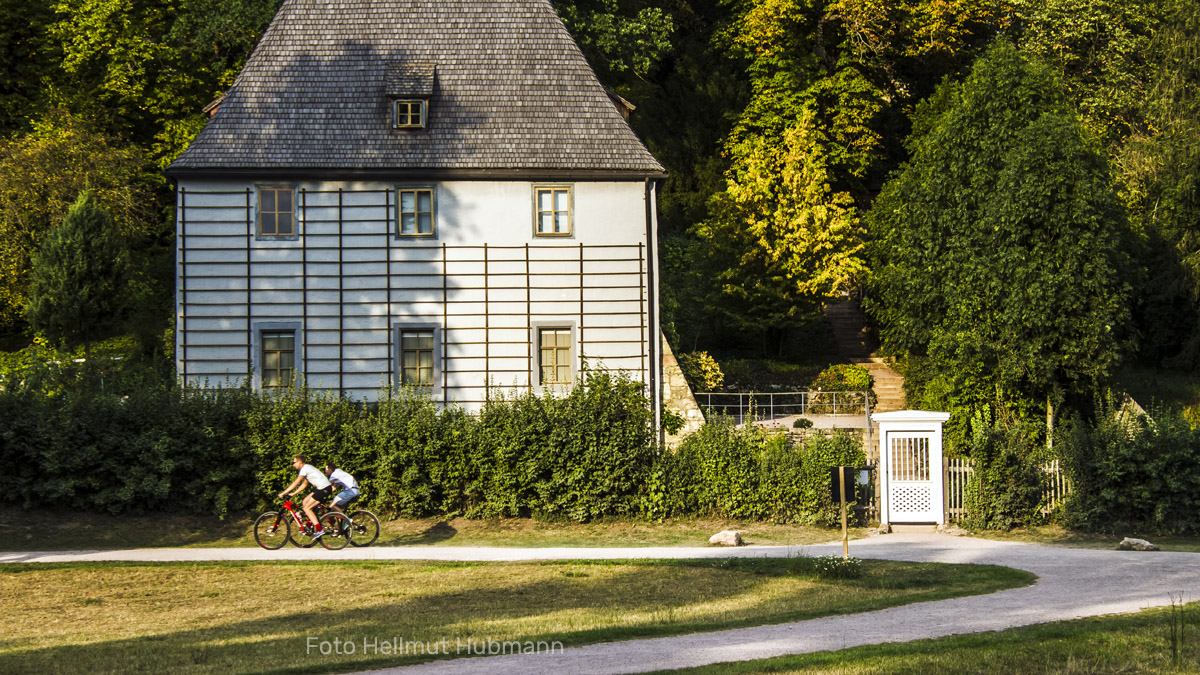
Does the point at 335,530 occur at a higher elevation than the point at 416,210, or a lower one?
lower

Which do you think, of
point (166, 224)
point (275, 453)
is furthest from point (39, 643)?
point (166, 224)

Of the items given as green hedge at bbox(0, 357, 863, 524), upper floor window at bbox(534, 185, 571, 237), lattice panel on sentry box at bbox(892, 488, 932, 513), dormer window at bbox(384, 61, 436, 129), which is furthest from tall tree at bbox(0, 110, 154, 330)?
lattice panel on sentry box at bbox(892, 488, 932, 513)

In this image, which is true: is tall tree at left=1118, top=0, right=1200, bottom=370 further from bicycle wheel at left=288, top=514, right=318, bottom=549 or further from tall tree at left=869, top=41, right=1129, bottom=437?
bicycle wheel at left=288, top=514, right=318, bottom=549

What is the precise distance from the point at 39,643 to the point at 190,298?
17018mm

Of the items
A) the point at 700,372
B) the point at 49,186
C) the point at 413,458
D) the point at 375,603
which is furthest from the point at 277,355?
the point at 375,603

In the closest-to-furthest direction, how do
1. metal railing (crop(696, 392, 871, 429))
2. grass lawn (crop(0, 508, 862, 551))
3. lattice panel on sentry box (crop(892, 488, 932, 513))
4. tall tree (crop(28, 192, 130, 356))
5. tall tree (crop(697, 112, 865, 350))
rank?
1. grass lawn (crop(0, 508, 862, 551))
2. lattice panel on sentry box (crop(892, 488, 932, 513))
3. tall tree (crop(28, 192, 130, 356))
4. metal railing (crop(696, 392, 871, 429))
5. tall tree (crop(697, 112, 865, 350))

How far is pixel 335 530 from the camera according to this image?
23.1 meters

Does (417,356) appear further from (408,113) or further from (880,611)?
(880,611)

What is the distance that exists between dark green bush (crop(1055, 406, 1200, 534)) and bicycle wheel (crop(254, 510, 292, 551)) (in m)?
16.1

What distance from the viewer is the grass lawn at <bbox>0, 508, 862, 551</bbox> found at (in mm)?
23922

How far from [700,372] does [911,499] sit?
13.2 m

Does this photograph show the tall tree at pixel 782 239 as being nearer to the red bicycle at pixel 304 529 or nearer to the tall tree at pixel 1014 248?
the tall tree at pixel 1014 248

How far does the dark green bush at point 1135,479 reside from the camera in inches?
957

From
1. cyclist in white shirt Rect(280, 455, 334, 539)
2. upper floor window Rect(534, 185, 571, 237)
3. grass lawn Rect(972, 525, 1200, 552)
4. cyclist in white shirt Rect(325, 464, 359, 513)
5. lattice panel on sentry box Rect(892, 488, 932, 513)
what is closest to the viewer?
cyclist in white shirt Rect(280, 455, 334, 539)
